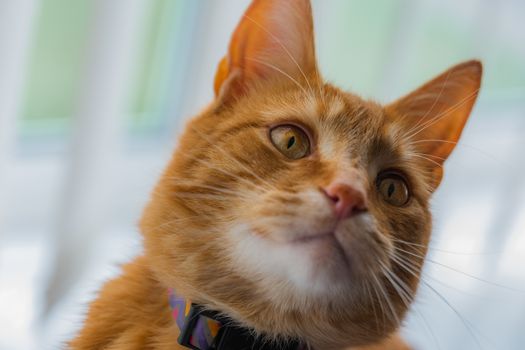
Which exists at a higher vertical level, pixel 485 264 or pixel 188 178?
pixel 188 178

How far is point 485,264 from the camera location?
185cm

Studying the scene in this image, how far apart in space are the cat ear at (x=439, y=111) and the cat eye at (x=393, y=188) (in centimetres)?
8

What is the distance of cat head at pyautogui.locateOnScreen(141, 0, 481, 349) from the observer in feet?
2.52

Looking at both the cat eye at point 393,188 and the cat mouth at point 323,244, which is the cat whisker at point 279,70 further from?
the cat mouth at point 323,244

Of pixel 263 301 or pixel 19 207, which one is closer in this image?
pixel 263 301

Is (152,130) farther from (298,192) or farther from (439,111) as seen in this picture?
(298,192)

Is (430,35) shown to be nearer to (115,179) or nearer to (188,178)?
(115,179)

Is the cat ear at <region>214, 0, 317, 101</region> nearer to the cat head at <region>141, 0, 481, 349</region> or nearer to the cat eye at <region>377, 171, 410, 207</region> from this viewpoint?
the cat head at <region>141, 0, 481, 349</region>

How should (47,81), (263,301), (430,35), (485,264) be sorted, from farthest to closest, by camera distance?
(430,35)
(47,81)
(485,264)
(263,301)

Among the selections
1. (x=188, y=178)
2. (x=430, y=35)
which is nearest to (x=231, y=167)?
(x=188, y=178)

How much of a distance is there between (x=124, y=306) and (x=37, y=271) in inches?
31.7

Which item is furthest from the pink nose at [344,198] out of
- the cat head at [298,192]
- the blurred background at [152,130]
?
the blurred background at [152,130]

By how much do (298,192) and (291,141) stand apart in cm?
11

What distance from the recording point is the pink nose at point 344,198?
76cm
